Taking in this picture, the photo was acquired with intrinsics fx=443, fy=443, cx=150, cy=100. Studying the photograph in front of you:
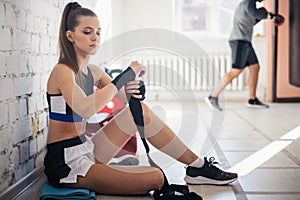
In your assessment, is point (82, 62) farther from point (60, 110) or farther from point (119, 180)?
point (119, 180)

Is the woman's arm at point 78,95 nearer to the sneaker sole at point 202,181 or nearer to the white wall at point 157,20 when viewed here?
the sneaker sole at point 202,181

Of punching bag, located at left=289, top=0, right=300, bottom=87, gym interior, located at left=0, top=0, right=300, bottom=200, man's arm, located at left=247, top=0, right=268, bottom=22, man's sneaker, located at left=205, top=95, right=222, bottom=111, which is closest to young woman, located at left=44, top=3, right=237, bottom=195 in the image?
gym interior, located at left=0, top=0, right=300, bottom=200

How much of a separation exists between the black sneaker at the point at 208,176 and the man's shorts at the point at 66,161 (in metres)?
0.47

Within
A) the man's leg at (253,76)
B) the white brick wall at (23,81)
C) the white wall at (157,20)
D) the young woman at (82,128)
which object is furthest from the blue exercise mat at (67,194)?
the white wall at (157,20)

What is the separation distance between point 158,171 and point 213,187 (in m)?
0.31

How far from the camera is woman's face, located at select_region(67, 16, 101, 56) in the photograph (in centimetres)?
188

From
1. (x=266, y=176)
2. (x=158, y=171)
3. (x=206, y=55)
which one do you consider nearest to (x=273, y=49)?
(x=206, y=55)

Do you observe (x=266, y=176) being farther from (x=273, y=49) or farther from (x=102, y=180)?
(x=273, y=49)

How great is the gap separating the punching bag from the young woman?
95cm

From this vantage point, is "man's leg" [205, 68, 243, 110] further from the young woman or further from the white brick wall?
the young woman

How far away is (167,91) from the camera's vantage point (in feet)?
19.0

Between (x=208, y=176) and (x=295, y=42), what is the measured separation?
115 centimetres

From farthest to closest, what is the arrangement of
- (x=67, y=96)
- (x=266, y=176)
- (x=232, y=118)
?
1. (x=232, y=118)
2. (x=266, y=176)
3. (x=67, y=96)

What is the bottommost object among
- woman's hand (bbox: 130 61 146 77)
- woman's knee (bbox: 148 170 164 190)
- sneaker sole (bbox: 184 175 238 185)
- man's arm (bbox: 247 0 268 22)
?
sneaker sole (bbox: 184 175 238 185)
